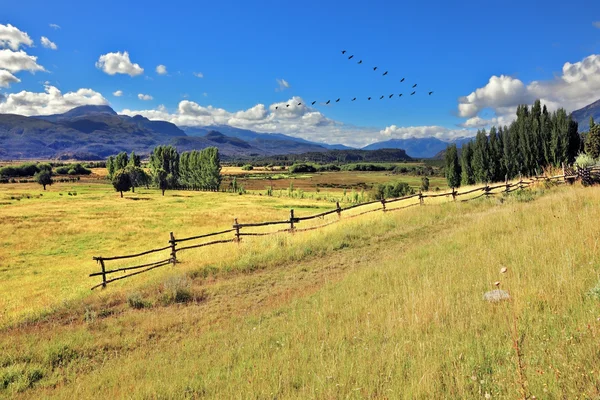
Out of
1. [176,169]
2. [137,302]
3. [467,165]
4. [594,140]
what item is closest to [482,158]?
[467,165]

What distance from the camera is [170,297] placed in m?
12.3

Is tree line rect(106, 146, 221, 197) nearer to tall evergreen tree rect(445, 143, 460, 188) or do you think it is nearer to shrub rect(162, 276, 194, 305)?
tall evergreen tree rect(445, 143, 460, 188)

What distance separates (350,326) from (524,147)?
5302cm

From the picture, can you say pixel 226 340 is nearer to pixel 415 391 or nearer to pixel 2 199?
pixel 415 391

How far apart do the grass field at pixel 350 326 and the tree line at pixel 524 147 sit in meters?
37.5

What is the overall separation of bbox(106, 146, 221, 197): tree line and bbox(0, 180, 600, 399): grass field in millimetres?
94331

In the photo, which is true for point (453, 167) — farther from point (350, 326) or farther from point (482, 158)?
point (350, 326)

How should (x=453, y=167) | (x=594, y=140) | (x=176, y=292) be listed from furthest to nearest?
(x=453, y=167)
(x=594, y=140)
(x=176, y=292)

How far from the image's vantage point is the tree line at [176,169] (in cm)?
10769

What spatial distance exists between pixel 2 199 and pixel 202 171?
171 ft

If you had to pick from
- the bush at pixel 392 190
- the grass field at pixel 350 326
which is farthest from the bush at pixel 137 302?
the bush at pixel 392 190

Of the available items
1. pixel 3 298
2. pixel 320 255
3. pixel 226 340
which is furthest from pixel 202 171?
pixel 226 340

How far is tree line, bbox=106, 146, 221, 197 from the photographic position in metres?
108

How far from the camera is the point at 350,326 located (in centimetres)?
597
